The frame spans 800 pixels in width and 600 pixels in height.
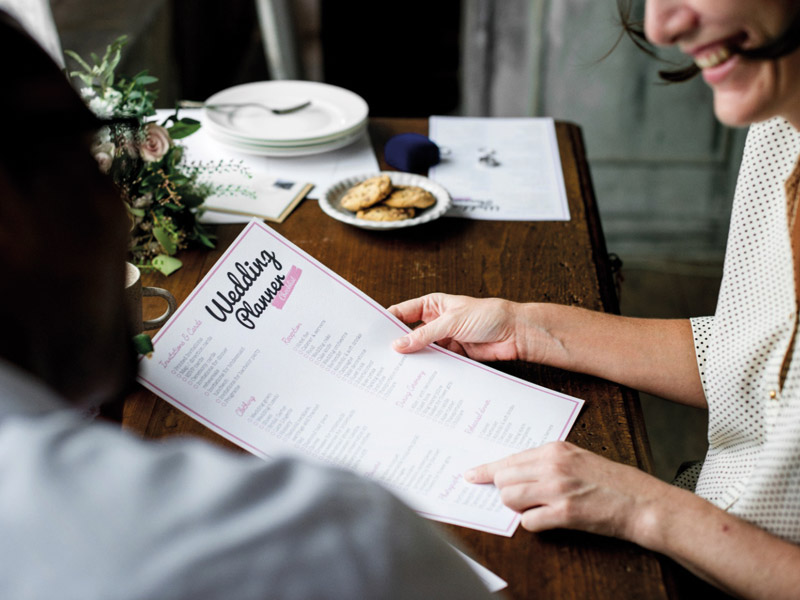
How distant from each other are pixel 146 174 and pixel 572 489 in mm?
841

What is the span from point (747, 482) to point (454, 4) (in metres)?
4.24

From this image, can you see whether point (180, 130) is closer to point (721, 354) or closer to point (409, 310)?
point (409, 310)

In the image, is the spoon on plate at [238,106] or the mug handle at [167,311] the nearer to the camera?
the mug handle at [167,311]

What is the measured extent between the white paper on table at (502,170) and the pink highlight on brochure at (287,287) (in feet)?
1.50

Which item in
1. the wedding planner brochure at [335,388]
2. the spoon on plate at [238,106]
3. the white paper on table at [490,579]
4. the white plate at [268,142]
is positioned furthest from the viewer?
the spoon on plate at [238,106]

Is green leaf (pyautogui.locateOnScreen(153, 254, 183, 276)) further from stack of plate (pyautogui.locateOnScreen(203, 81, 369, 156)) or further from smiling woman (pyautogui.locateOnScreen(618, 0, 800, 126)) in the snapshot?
smiling woman (pyautogui.locateOnScreen(618, 0, 800, 126))

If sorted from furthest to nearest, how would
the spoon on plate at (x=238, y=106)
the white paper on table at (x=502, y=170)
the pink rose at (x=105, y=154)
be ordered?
the spoon on plate at (x=238, y=106) → the white paper on table at (x=502, y=170) → the pink rose at (x=105, y=154)

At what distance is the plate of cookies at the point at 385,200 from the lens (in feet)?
4.24

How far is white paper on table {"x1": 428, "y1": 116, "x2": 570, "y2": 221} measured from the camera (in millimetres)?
1393

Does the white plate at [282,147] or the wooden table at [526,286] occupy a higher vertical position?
the white plate at [282,147]

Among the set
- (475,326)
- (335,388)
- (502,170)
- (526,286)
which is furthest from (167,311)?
(502,170)

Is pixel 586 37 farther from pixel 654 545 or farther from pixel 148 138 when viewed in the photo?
pixel 654 545

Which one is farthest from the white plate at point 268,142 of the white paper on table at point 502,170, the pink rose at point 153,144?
the pink rose at point 153,144

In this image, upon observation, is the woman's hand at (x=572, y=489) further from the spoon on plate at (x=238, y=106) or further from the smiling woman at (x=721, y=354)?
the spoon on plate at (x=238, y=106)
